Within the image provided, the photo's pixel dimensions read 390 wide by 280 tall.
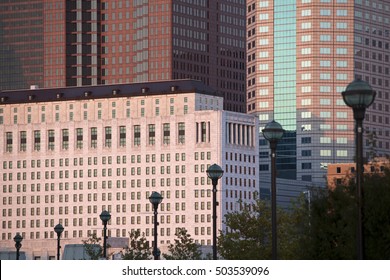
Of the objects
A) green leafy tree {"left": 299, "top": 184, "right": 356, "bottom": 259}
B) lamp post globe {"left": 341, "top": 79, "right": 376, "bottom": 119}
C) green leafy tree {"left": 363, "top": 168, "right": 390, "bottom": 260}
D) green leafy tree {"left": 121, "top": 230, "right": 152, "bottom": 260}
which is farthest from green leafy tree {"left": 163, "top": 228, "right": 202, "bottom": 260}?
lamp post globe {"left": 341, "top": 79, "right": 376, "bottom": 119}

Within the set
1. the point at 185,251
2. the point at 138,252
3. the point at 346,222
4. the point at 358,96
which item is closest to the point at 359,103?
the point at 358,96

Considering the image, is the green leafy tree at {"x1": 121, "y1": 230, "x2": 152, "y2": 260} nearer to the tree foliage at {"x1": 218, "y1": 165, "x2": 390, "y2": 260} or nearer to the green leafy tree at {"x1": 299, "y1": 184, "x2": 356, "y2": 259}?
the tree foliage at {"x1": 218, "y1": 165, "x2": 390, "y2": 260}

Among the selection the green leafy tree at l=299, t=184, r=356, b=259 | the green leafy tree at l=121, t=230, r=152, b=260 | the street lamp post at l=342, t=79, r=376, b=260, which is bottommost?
the green leafy tree at l=121, t=230, r=152, b=260

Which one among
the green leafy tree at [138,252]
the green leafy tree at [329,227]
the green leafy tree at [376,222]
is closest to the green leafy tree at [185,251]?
the green leafy tree at [138,252]

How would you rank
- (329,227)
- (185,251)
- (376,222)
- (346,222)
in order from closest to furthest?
(376,222), (346,222), (329,227), (185,251)

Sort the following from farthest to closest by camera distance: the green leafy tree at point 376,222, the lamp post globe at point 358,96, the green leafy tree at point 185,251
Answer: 1. the green leafy tree at point 185,251
2. the green leafy tree at point 376,222
3. the lamp post globe at point 358,96

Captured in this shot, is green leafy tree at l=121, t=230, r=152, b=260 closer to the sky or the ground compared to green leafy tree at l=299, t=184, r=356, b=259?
closer to the ground

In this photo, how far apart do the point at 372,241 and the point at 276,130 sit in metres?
7.89

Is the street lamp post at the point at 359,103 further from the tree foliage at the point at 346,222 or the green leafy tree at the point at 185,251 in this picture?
the green leafy tree at the point at 185,251

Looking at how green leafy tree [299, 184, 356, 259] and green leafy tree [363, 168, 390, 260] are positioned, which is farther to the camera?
green leafy tree [299, 184, 356, 259]

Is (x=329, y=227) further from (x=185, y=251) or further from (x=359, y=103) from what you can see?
(x=185, y=251)
